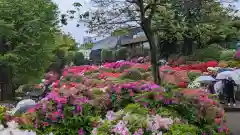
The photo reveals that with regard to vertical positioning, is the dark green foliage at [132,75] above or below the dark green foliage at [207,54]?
below

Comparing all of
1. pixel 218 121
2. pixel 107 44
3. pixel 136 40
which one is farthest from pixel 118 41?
pixel 218 121

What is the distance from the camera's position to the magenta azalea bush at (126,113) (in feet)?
22.2

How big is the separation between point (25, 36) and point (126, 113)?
13998mm

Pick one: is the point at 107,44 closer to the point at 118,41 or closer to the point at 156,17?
the point at 118,41

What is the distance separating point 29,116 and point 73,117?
76 cm

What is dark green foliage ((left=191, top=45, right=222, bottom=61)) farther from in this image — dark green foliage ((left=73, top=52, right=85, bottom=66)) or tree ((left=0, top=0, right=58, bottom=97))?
dark green foliage ((left=73, top=52, right=85, bottom=66))

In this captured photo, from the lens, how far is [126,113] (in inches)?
278

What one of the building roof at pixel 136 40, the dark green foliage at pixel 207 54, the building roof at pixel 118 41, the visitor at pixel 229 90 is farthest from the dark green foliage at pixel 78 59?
the visitor at pixel 229 90

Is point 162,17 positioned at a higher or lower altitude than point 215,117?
higher

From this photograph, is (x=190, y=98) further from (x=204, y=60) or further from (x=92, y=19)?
(x=204, y=60)

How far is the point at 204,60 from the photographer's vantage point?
99.7 ft

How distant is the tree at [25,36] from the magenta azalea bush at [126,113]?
12492mm

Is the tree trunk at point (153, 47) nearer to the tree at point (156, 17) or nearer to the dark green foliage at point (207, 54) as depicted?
the tree at point (156, 17)

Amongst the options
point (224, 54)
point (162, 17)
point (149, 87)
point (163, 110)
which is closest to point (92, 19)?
point (162, 17)
